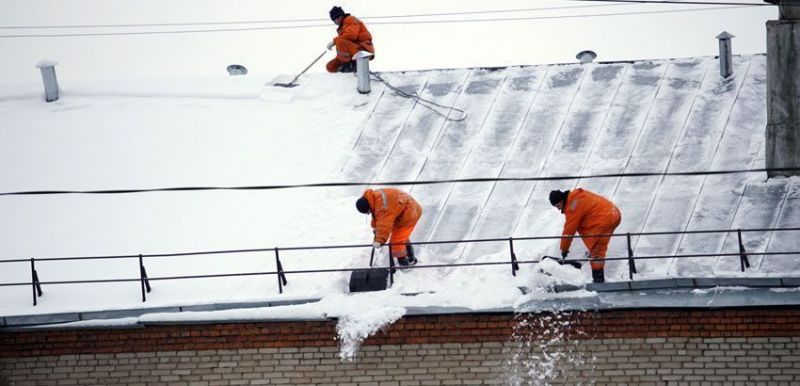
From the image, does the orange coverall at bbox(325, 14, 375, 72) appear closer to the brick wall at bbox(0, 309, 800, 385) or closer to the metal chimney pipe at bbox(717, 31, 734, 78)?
the metal chimney pipe at bbox(717, 31, 734, 78)

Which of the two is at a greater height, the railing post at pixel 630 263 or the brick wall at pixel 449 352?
the railing post at pixel 630 263

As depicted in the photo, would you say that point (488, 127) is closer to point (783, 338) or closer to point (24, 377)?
point (783, 338)

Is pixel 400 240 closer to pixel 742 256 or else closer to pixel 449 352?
pixel 449 352

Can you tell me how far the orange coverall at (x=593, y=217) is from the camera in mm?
14117

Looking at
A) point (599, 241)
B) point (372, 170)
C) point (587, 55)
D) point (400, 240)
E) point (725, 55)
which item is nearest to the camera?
point (599, 241)

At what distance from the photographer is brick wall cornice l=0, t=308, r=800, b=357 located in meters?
13.5

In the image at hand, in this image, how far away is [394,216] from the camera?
14508mm

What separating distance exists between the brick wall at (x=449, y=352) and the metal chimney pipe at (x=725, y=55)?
5.72 metres

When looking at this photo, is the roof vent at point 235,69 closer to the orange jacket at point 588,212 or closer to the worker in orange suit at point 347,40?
the worker in orange suit at point 347,40

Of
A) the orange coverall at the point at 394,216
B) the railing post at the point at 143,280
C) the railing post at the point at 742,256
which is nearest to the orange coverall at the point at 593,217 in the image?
the railing post at the point at 742,256

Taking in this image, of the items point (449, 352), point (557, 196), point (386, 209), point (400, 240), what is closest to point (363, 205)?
point (386, 209)

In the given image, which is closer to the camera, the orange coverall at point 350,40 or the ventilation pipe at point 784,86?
the ventilation pipe at point 784,86

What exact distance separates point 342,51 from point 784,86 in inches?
267

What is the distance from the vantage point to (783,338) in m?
13.4
